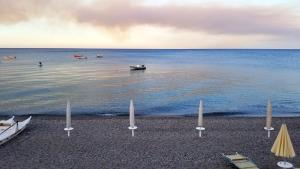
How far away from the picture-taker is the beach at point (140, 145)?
12.7 meters

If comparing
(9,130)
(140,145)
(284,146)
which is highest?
(284,146)

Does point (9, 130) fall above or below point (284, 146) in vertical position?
below

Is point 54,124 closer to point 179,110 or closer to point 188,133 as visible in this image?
point 188,133

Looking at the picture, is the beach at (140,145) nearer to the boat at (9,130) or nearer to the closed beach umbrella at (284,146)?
the boat at (9,130)

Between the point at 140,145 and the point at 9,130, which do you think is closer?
the point at 140,145

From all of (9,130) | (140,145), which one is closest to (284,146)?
(140,145)

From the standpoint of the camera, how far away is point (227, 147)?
47.9 ft

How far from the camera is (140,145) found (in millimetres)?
14805

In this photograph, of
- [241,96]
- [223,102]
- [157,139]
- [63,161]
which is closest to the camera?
[63,161]

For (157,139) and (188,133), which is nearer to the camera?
(157,139)

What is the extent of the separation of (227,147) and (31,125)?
12.1 meters

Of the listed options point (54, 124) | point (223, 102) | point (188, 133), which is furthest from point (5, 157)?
point (223, 102)

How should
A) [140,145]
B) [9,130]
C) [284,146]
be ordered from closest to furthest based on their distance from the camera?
[284,146] → [140,145] → [9,130]

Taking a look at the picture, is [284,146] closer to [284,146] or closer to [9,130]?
[284,146]
